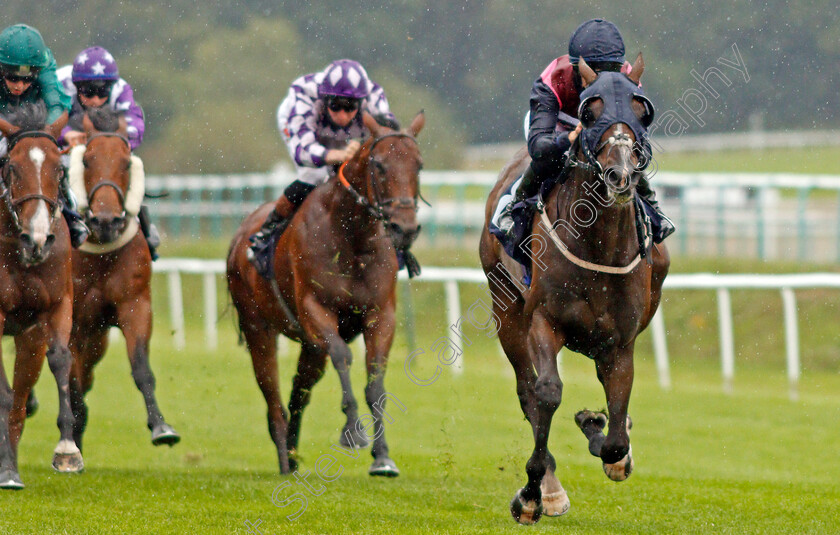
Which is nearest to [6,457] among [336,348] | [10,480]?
[10,480]

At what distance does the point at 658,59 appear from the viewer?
19.6m

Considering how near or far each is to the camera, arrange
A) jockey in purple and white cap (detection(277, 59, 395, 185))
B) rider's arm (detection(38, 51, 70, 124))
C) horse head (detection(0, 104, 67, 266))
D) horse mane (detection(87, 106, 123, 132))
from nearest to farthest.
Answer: horse head (detection(0, 104, 67, 266)) < rider's arm (detection(38, 51, 70, 124)) < horse mane (detection(87, 106, 123, 132)) < jockey in purple and white cap (detection(277, 59, 395, 185))

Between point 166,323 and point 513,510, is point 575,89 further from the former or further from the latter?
point 166,323

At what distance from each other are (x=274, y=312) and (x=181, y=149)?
17.9 m

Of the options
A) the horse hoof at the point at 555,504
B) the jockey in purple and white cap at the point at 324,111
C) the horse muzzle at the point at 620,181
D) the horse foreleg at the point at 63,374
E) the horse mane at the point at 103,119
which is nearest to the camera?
the horse muzzle at the point at 620,181

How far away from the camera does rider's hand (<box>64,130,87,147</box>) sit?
660 centimetres

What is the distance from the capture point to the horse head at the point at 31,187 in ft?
18.4

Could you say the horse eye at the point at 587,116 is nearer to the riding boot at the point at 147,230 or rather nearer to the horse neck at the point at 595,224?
the horse neck at the point at 595,224

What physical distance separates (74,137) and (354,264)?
5.39 feet

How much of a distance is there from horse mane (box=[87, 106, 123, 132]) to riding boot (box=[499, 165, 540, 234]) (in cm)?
230

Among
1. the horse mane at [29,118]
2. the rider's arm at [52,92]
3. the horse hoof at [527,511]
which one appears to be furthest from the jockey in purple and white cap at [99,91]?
the horse hoof at [527,511]

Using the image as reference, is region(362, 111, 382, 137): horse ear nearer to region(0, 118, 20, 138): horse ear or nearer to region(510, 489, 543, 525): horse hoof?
region(0, 118, 20, 138): horse ear

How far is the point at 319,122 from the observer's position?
7117mm

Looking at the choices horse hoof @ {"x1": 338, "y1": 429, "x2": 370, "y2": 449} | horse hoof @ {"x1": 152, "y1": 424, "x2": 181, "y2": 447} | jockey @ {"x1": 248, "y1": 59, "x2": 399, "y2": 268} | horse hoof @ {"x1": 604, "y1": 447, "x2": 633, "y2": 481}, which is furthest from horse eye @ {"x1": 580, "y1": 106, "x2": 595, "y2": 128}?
horse hoof @ {"x1": 152, "y1": 424, "x2": 181, "y2": 447}
